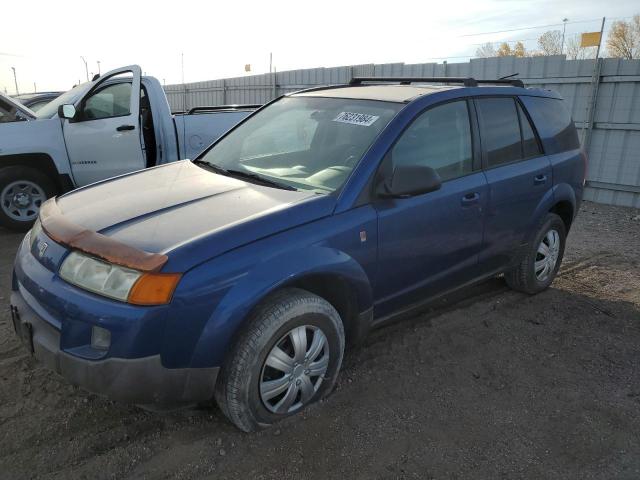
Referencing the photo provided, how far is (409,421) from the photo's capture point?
2.80 metres

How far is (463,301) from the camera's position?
14.4 feet

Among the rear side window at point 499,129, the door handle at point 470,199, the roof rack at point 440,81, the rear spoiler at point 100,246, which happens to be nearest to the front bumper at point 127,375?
the rear spoiler at point 100,246

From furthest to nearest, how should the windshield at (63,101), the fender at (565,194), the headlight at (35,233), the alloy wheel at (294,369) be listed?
the windshield at (63,101) → the fender at (565,194) → the headlight at (35,233) → the alloy wheel at (294,369)

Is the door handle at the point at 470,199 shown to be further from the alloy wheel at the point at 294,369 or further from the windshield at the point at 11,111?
the windshield at the point at 11,111

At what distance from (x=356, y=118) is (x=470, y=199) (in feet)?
3.04

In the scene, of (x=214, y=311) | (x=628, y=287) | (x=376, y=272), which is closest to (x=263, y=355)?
(x=214, y=311)

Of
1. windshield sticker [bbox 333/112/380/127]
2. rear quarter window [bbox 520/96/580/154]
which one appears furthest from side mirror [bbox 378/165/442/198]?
rear quarter window [bbox 520/96/580/154]

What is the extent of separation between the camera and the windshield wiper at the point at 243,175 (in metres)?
3.01

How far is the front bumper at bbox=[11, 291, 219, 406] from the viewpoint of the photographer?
2.20 metres

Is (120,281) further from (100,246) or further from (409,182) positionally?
(409,182)

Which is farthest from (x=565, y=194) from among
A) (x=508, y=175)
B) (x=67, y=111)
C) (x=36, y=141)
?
(x=36, y=141)

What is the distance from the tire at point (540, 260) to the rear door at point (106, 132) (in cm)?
457

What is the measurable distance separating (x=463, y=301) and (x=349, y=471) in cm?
232

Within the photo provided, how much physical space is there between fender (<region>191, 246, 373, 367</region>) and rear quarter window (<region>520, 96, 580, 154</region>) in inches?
95.3
